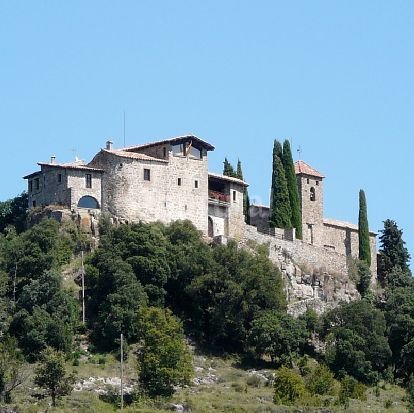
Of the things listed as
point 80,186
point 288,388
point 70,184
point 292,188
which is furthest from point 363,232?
point 288,388

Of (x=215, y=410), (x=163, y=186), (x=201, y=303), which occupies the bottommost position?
(x=215, y=410)

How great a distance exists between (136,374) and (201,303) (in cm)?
875

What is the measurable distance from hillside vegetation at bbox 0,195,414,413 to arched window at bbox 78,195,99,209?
1.49 meters

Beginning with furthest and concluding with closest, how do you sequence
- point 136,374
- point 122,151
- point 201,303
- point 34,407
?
point 122,151, point 201,303, point 136,374, point 34,407

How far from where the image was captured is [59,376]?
77188 millimetres

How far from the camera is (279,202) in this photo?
101312 millimetres

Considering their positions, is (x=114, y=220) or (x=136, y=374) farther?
(x=114, y=220)

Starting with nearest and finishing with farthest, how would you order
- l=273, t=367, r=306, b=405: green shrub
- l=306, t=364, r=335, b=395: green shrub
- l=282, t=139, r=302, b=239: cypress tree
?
l=273, t=367, r=306, b=405: green shrub < l=306, t=364, r=335, b=395: green shrub < l=282, t=139, r=302, b=239: cypress tree

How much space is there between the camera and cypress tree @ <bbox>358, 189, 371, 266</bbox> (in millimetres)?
105688

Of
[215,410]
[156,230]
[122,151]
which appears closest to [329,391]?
[215,410]

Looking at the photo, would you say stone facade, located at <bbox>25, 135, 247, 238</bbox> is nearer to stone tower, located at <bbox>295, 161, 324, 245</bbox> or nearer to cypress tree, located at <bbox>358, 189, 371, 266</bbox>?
stone tower, located at <bbox>295, 161, 324, 245</bbox>

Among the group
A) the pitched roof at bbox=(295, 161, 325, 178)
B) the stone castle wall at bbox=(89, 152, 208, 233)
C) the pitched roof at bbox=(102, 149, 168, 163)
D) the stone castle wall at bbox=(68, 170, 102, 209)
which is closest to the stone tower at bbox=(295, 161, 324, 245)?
the pitched roof at bbox=(295, 161, 325, 178)

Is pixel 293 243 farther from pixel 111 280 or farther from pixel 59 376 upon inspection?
pixel 59 376

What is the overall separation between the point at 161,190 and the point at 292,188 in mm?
11034
